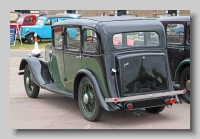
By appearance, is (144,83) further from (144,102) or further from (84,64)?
(84,64)

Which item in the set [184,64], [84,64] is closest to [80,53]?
[84,64]

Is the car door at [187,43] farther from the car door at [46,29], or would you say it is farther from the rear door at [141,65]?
the car door at [46,29]

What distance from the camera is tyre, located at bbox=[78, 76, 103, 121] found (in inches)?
269

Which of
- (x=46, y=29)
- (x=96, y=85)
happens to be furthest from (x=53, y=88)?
(x=46, y=29)

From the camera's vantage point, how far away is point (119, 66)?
665 cm

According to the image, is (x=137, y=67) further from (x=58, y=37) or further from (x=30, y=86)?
(x=30, y=86)

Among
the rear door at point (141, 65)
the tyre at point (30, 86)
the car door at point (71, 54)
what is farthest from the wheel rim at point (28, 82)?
the rear door at point (141, 65)

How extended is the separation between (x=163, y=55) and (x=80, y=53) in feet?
4.90

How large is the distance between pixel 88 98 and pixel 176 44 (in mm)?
2823

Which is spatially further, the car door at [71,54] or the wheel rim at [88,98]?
the car door at [71,54]

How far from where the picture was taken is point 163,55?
709 centimetres

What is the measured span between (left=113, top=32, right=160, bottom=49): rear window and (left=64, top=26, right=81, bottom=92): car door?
0.91 m

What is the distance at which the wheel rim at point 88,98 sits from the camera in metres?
7.01

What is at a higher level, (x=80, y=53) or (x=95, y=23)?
(x=95, y=23)
